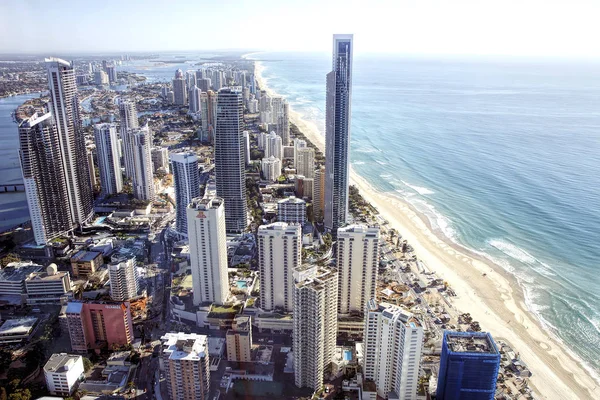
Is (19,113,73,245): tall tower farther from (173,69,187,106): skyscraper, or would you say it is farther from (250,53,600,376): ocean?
(173,69,187,106): skyscraper

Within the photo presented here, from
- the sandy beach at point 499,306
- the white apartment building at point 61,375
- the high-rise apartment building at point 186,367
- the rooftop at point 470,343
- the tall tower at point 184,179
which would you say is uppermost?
the tall tower at point 184,179

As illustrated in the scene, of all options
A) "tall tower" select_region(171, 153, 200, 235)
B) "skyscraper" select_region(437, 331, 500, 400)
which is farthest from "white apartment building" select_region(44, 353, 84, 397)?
"skyscraper" select_region(437, 331, 500, 400)

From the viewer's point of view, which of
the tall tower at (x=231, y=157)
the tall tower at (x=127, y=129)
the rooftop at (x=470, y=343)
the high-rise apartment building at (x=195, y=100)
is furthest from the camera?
the high-rise apartment building at (x=195, y=100)

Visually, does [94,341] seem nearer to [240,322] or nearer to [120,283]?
[120,283]

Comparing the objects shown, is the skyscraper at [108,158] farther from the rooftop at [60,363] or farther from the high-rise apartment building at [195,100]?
the high-rise apartment building at [195,100]

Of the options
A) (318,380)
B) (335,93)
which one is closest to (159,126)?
(335,93)

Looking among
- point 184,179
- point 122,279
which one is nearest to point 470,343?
point 122,279

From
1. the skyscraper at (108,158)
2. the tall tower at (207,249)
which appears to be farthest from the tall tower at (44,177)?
the tall tower at (207,249)

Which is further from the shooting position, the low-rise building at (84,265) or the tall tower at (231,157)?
the tall tower at (231,157)

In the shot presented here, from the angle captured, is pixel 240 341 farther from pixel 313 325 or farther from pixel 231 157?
pixel 231 157
